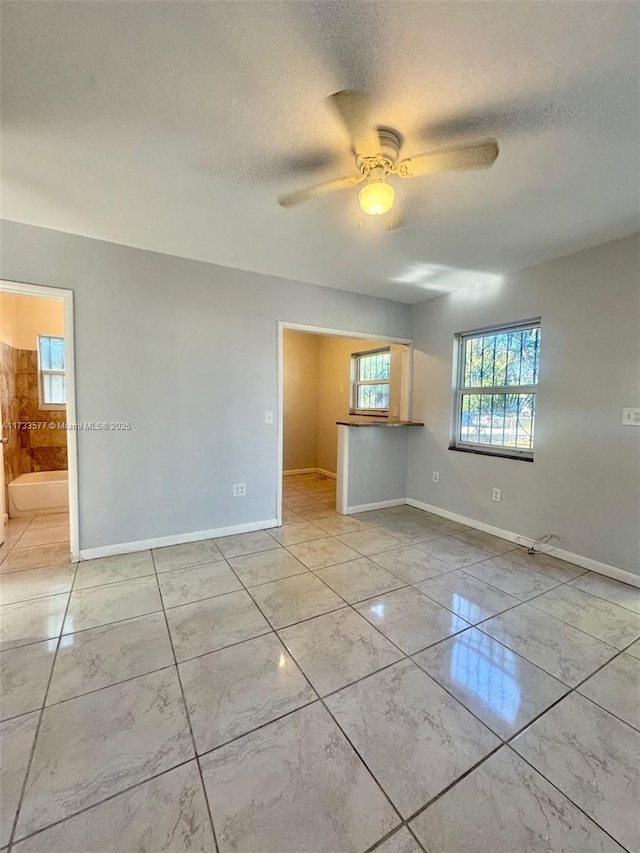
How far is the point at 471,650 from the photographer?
1.74 meters

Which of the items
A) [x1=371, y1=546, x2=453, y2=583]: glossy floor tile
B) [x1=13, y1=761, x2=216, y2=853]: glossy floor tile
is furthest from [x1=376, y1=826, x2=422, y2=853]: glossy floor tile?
[x1=371, y1=546, x2=453, y2=583]: glossy floor tile

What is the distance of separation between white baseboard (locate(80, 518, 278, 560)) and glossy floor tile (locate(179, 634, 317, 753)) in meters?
1.45

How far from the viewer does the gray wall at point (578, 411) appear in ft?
7.88

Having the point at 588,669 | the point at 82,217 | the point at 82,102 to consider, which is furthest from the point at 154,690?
the point at 82,217

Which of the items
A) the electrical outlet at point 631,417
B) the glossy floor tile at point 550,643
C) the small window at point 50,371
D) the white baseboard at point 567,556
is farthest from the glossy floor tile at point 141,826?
the small window at point 50,371

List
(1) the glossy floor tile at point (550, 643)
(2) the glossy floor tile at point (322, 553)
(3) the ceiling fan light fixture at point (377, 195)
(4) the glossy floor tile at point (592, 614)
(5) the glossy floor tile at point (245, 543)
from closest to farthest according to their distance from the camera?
(3) the ceiling fan light fixture at point (377, 195)
(1) the glossy floor tile at point (550, 643)
(4) the glossy floor tile at point (592, 614)
(2) the glossy floor tile at point (322, 553)
(5) the glossy floor tile at point (245, 543)

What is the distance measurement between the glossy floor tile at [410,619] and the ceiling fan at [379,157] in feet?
6.79

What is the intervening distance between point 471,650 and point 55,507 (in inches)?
163

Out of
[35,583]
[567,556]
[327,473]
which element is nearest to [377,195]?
[567,556]

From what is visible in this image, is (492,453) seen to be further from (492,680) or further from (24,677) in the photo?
(24,677)

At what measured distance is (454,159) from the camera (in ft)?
4.45

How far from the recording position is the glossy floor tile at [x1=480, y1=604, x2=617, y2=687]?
1.64 meters

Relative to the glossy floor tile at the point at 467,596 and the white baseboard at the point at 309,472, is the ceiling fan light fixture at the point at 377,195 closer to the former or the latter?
the glossy floor tile at the point at 467,596

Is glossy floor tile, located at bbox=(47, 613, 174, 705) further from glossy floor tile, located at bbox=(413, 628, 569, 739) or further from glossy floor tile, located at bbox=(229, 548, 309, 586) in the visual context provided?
glossy floor tile, located at bbox=(413, 628, 569, 739)
